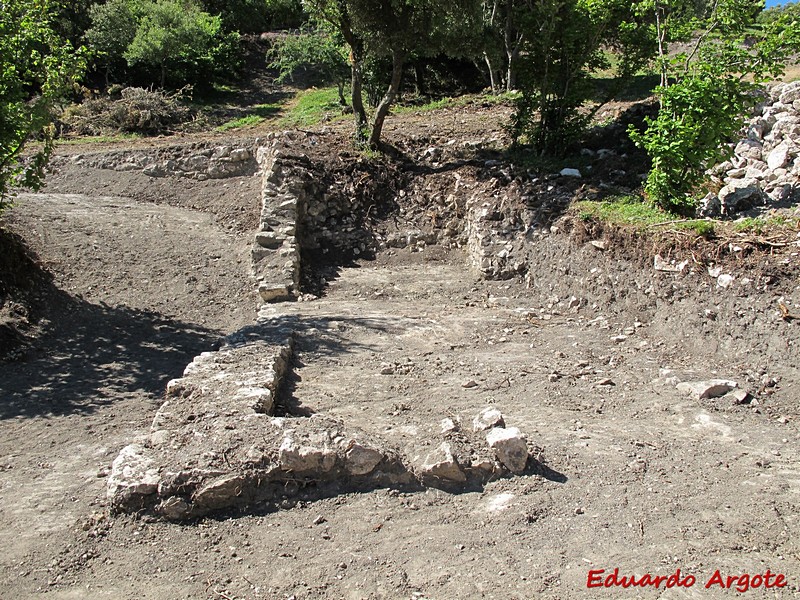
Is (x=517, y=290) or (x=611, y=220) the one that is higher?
(x=611, y=220)

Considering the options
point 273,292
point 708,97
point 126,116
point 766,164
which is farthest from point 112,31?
point 766,164

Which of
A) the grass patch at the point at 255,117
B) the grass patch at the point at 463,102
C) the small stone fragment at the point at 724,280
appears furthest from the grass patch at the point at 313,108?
the small stone fragment at the point at 724,280

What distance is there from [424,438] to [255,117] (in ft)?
50.8

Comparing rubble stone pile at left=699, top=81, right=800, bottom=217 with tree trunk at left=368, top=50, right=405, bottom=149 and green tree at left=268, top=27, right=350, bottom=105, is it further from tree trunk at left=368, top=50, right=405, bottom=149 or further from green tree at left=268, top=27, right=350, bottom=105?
green tree at left=268, top=27, right=350, bottom=105

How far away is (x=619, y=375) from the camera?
5.97 meters

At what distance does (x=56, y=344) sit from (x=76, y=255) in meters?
2.60

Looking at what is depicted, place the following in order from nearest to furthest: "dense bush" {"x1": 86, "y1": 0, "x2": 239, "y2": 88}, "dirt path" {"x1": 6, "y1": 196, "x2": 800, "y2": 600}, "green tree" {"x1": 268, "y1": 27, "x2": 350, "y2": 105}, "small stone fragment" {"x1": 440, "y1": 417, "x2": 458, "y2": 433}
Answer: "dirt path" {"x1": 6, "y1": 196, "x2": 800, "y2": 600}
"small stone fragment" {"x1": 440, "y1": 417, "x2": 458, "y2": 433}
"green tree" {"x1": 268, "y1": 27, "x2": 350, "y2": 105}
"dense bush" {"x1": 86, "y1": 0, "x2": 239, "y2": 88}

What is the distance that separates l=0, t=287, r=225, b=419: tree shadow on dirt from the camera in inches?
257

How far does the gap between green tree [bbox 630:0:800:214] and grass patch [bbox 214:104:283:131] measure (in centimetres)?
1211

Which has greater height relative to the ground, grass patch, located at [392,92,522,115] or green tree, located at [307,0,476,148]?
green tree, located at [307,0,476,148]

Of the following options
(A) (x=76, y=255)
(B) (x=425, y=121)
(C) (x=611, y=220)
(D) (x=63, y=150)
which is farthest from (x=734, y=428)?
(D) (x=63, y=150)

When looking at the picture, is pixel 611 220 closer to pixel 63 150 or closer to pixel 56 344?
pixel 56 344

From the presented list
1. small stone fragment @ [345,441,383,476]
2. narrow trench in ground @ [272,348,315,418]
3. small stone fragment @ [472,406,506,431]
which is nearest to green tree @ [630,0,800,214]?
small stone fragment @ [472,406,506,431]

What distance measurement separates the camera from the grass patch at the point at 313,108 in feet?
53.3
